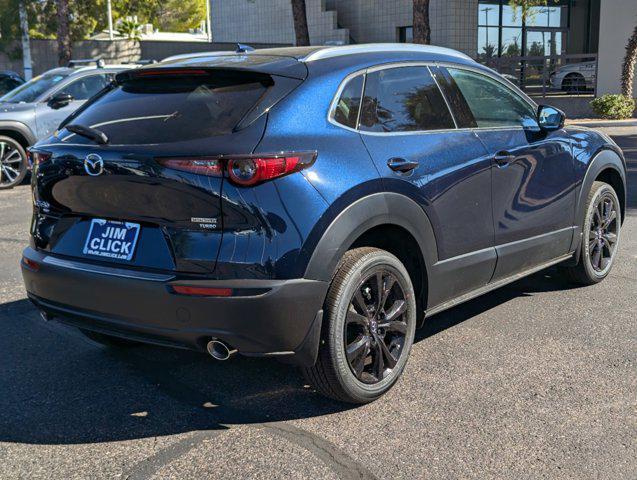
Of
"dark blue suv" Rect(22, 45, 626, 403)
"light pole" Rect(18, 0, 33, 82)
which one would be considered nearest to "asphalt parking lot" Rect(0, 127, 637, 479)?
"dark blue suv" Rect(22, 45, 626, 403)

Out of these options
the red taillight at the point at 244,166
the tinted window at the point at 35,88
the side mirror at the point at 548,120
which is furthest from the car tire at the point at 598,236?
the tinted window at the point at 35,88

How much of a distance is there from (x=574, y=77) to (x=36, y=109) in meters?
19.1

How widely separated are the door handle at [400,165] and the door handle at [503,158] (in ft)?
2.79

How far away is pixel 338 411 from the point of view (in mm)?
3787

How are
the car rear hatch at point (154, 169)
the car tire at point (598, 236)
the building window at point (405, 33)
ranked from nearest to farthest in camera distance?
the car rear hatch at point (154, 169), the car tire at point (598, 236), the building window at point (405, 33)

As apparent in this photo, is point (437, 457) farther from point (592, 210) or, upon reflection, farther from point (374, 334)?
point (592, 210)

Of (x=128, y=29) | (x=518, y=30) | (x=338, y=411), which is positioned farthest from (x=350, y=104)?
(x=128, y=29)

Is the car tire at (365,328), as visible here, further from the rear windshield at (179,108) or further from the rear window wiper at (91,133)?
the rear window wiper at (91,133)

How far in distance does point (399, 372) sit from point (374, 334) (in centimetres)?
31

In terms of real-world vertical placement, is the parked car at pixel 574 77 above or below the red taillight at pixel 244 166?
below

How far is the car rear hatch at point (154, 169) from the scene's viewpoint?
337 centimetres

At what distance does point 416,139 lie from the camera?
13.4 feet

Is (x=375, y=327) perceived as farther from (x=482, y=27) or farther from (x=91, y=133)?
(x=482, y=27)

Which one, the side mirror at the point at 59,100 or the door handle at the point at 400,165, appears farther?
the side mirror at the point at 59,100
